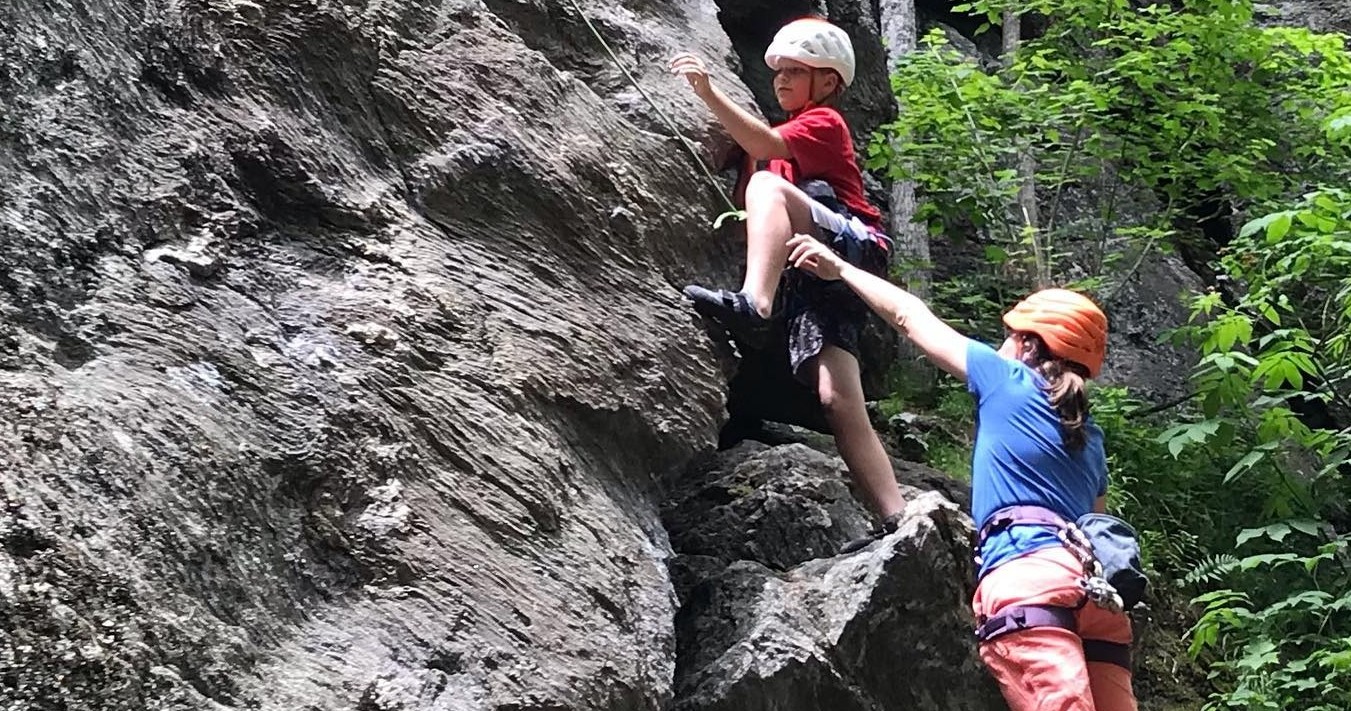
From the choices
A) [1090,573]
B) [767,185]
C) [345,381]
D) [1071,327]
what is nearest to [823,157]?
[767,185]

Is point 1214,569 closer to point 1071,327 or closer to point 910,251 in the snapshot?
point 910,251

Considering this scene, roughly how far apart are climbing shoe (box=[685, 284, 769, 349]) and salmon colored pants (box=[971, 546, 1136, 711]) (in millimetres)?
1391

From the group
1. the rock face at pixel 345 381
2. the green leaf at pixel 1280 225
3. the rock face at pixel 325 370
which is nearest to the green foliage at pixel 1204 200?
the green leaf at pixel 1280 225

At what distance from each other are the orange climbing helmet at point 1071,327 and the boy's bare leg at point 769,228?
994 millimetres

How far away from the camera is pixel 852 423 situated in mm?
4668

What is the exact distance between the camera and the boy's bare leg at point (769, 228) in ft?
14.4

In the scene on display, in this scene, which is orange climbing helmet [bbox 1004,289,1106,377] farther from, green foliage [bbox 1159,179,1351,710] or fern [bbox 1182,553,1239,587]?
fern [bbox 1182,553,1239,587]

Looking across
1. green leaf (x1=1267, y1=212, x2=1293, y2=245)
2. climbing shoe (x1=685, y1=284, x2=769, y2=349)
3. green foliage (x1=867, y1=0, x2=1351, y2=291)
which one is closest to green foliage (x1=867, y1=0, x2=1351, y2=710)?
green foliage (x1=867, y1=0, x2=1351, y2=291)

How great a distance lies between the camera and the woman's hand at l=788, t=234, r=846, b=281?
13.4 feet

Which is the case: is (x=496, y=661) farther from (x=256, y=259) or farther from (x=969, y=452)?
(x=969, y=452)

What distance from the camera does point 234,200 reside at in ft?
11.0

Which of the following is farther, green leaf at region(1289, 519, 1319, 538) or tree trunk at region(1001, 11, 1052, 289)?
tree trunk at region(1001, 11, 1052, 289)

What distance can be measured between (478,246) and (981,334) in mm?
6033

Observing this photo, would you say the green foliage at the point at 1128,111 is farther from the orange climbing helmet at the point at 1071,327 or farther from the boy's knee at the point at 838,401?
the orange climbing helmet at the point at 1071,327
